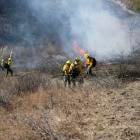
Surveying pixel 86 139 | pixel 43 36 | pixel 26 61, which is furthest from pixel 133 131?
pixel 43 36

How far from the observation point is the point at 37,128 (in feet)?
33.2

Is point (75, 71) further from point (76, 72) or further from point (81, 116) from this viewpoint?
point (81, 116)

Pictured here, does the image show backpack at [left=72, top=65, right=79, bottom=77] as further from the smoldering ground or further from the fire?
the smoldering ground

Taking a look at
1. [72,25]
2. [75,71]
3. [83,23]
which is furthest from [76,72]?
[72,25]

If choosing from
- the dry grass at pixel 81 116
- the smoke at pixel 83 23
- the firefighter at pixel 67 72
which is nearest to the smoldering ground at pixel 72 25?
the smoke at pixel 83 23

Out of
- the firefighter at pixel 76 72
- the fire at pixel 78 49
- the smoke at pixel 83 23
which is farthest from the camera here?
the smoke at pixel 83 23

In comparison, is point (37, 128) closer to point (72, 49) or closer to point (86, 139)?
point (86, 139)

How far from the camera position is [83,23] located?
39000mm

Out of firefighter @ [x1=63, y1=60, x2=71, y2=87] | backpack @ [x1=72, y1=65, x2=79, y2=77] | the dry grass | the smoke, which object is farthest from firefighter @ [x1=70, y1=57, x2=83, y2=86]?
the smoke

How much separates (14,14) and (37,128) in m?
32.1

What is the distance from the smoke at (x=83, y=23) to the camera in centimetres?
3578

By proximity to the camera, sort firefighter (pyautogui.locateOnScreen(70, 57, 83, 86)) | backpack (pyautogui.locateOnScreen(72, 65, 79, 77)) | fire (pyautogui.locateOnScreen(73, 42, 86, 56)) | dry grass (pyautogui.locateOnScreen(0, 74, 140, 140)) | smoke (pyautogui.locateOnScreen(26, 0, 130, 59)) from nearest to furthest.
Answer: dry grass (pyautogui.locateOnScreen(0, 74, 140, 140))
firefighter (pyautogui.locateOnScreen(70, 57, 83, 86))
backpack (pyautogui.locateOnScreen(72, 65, 79, 77))
fire (pyautogui.locateOnScreen(73, 42, 86, 56))
smoke (pyautogui.locateOnScreen(26, 0, 130, 59))

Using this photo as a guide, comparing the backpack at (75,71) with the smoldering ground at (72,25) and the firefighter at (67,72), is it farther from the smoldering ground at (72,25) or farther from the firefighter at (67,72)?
the smoldering ground at (72,25)

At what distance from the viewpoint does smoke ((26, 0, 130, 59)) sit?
117ft
